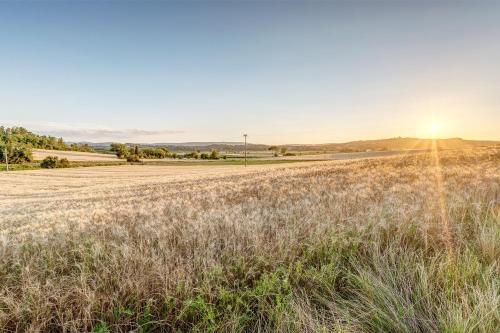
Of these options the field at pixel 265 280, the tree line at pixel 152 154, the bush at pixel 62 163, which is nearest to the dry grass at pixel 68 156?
the tree line at pixel 152 154

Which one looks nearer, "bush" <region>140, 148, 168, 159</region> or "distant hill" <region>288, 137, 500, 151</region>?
"distant hill" <region>288, 137, 500, 151</region>

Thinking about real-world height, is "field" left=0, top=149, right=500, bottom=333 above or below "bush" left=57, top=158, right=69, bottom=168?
above

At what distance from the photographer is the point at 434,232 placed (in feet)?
14.4

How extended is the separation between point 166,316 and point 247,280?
920mm

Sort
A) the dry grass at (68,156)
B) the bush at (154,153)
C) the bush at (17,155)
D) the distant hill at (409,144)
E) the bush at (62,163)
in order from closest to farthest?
the bush at (62,163) < the bush at (17,155) < the dry grass at (68,156) < the distant hill at (409,144) < the bush at (154,153)

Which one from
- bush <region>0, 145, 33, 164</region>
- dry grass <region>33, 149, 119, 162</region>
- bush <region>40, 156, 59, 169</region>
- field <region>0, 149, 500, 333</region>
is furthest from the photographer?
dry grass <region>33, 149, 119, 162</region>

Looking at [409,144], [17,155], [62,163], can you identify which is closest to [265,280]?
[62,163]

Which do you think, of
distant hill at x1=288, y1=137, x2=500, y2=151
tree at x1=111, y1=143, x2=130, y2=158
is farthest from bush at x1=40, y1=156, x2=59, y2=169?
distant hill at x1=288, y1=137, x2=500, y2=151

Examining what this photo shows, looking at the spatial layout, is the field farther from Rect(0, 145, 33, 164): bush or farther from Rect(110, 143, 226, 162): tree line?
Rect(110, 143, 226, 162): tree line

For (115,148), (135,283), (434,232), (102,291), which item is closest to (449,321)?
(434,232)

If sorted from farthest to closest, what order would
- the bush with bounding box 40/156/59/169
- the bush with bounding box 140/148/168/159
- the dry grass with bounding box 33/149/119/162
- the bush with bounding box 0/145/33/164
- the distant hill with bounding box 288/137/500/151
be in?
the bush with bounding box 140/148/168/159
the distant hill with bounding box 288/137/500/151
the dry grass with bounding box 33/149/119/162
the bush with bounding box 0/145/33/164
the bush with bounding box 40/156/59/169

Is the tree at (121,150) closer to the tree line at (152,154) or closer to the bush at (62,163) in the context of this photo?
the tree line at (152,154)

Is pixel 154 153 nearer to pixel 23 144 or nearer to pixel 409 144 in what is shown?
pixel 23 144

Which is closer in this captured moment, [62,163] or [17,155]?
[62,163]
